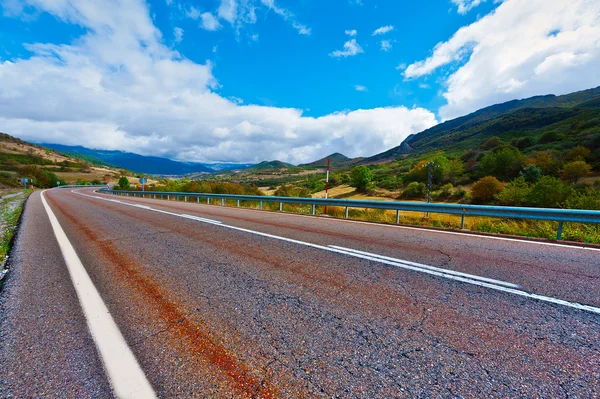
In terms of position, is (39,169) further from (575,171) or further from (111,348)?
(575,171)

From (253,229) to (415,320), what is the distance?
514cm

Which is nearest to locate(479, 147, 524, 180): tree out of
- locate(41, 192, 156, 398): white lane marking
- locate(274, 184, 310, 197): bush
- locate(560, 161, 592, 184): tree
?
locate(560, 161, 592, 184): tree

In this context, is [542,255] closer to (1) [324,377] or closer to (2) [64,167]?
(1) [324,377]

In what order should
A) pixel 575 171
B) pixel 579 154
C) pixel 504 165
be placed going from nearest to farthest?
pixel 575 171 → pixel 579 154 → pixel 504 165

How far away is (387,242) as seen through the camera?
5.41m

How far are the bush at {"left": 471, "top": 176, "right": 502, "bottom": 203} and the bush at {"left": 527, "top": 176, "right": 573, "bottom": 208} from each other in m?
13.1

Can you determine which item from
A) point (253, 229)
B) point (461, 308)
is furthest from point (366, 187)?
point (461, 308)

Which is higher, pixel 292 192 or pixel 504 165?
pixel 504 165

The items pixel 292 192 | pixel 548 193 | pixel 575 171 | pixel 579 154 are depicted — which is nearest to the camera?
pixel 548 193

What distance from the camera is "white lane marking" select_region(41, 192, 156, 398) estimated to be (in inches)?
62.0

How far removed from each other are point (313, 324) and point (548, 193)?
952 inches

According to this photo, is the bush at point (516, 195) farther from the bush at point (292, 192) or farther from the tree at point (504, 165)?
the tree at point (504, 165)

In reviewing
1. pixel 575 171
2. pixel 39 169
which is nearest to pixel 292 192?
pixel 575 171

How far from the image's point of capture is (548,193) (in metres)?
18.5
